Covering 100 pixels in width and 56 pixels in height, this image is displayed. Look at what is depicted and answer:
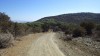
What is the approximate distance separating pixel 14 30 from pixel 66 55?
72.4 feet

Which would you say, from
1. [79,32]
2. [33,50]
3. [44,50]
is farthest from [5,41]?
[79,32]

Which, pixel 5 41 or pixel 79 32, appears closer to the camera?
pixel 5 41

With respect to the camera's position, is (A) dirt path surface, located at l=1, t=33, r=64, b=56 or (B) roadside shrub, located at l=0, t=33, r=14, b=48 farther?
(B) roadside shrub, located at l=0, t=33, r=14, b=48

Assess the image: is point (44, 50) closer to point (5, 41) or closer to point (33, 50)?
point (33, 50)

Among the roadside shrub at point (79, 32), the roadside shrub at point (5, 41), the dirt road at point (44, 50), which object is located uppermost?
the roadside shrub at point (5, 41)

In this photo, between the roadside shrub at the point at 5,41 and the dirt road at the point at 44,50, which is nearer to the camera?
the dirt road at the point at 44,50

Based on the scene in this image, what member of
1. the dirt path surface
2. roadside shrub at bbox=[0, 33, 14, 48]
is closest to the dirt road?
the dirt path surface

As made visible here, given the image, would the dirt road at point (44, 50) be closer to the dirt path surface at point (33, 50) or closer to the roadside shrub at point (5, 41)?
the dirt path surface at point (33, 50)

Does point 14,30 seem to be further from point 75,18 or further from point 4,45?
point 75,18

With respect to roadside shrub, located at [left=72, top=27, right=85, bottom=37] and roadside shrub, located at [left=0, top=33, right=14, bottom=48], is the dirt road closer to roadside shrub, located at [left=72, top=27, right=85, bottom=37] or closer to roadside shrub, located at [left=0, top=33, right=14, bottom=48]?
roadside shrub, located at [left=0, top=33, right=14, bottom=48]

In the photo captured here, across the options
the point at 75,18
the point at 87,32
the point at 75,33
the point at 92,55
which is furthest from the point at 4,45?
the point at 75,18

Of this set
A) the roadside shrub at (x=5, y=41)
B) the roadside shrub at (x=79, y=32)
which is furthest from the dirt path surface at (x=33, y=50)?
the roadside shrub at (x=79, y=32)

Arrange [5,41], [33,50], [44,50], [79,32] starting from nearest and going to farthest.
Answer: [33,50]
[44,50]
[5,41]
[79,32]

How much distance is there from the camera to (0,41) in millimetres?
21766
